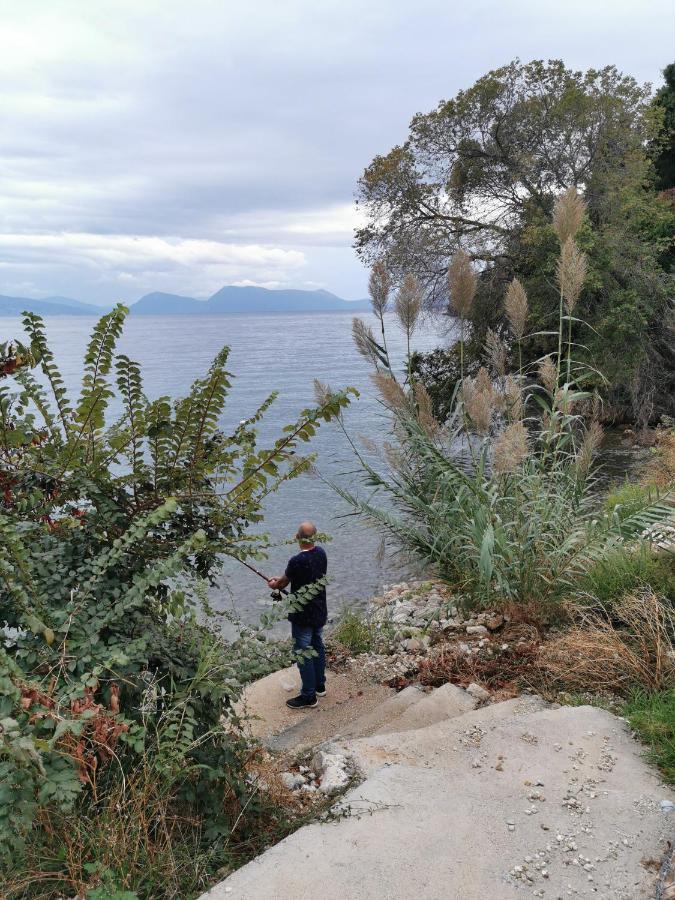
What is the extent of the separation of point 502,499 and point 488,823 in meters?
2.92

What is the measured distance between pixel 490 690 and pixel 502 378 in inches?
98.3

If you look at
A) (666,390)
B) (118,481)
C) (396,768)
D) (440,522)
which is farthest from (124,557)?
(666,390)

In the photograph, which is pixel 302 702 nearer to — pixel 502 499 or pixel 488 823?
pixel 502 499

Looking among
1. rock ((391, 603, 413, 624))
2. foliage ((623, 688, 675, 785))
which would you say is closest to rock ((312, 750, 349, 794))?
foliage ((623, 688, 675, 785))

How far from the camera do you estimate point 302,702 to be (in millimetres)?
5715

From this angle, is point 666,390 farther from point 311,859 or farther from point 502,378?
point 311,859

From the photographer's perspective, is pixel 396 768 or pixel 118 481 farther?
pixel 396 768

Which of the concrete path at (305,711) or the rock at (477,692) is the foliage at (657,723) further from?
the concrete path at (305,711)

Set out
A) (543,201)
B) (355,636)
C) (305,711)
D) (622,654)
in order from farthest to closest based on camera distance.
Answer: (543,201)
(355,636)
(305,711)
(622,654)

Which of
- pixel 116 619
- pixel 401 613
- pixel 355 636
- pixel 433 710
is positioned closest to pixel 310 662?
pixel 355 636

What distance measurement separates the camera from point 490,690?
181 inches

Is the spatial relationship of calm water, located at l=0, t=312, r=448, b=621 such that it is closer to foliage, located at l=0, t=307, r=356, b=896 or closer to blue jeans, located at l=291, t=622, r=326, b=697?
foliage, located at l=0, t=307, r=356, b=896

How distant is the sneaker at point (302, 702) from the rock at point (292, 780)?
86.5 inches

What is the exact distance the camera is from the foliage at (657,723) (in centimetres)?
324
